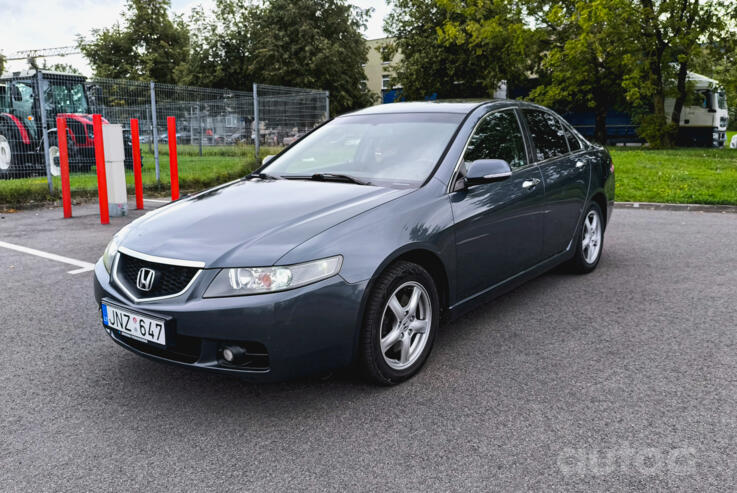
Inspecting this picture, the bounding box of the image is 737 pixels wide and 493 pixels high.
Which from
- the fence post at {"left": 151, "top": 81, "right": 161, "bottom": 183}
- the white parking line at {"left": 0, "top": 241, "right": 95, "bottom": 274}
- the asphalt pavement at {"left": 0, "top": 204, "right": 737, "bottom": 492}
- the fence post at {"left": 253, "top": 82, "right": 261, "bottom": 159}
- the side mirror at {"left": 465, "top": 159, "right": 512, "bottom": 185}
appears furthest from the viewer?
the fence post at {"left": 253, "top": 82, "right": 261, "bottom": 159}

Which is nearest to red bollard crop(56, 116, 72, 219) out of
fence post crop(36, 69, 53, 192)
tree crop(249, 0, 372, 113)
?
fence post crop(36, 69, 53, 192)

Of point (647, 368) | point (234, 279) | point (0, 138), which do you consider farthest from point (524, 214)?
point (0, 138)

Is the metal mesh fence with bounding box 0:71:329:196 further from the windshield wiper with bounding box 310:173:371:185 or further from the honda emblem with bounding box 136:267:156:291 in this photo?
the honda emblem with bounding box 136:267:156:291

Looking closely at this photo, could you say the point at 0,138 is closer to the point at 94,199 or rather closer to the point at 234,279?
the point at 94,199

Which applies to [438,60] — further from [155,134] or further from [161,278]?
[161,278]

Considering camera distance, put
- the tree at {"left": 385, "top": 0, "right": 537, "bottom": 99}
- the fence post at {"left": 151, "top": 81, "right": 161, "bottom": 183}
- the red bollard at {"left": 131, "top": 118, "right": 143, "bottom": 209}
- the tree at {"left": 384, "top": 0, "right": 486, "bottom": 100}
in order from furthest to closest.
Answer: the tree at {"left": 384, "top": 0, "right": 486, "bottom": 100}, the tree at {"left": 385, "top": 0, "right": 537, "bottom": 99}, the fence post at {"left": 151, "top": 81, "right": 161, "bottom": 183}, the red bollard at {"left": 131, "top": 118, "right": 143, "bottom": 209}

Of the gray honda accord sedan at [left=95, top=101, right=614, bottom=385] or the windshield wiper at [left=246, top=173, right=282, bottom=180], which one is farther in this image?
the windshield wiper at [left=246, top=173, right=282, bottom=180]

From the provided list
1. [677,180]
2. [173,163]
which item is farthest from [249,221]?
[677,180]

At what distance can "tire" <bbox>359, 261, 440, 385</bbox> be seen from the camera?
2.99 m

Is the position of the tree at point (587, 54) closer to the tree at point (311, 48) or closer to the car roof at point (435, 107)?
the tree at point (311, 48)

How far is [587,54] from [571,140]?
21.2 meters

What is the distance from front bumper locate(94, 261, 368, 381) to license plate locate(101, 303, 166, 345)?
0.04 m

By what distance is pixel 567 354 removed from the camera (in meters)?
3.68

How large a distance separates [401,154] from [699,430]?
2.19 metres
